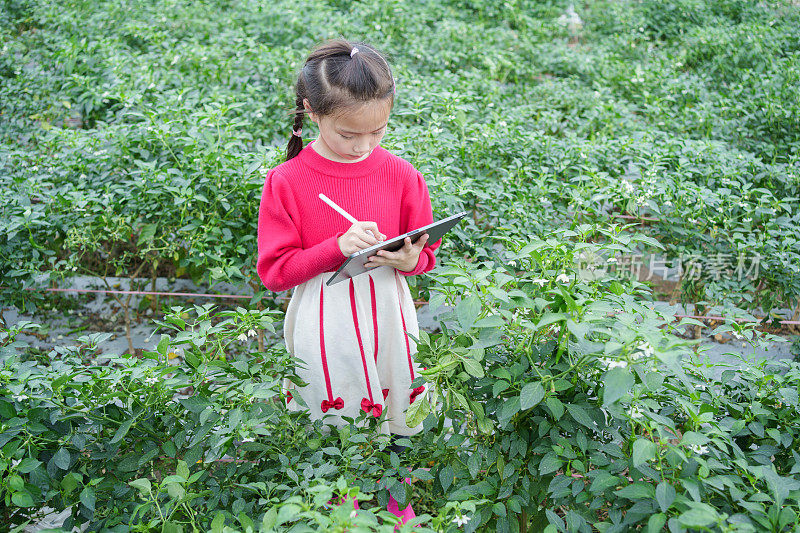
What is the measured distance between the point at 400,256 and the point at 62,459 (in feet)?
3.20

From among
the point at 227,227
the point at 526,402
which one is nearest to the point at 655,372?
the point at 526,402

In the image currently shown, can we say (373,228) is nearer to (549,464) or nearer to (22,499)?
(549,464)

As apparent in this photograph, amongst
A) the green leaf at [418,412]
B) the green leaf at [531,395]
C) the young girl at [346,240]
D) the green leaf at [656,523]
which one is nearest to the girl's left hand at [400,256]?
the young girl at [346,240]

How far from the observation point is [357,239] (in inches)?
67.5

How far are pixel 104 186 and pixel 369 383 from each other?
5.66 feet

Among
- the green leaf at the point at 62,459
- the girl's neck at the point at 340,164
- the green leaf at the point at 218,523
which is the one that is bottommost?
the green leaf at the point at 62,459

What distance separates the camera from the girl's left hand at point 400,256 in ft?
5.72

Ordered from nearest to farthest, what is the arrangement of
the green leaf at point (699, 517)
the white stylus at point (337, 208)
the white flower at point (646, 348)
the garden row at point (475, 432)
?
the green leaf at point (699, 517), the white flower at point (646, 348), the garden row at point (475, 432), the white stylus at point (337, 208)

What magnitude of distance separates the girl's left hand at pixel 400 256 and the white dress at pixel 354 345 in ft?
0.49

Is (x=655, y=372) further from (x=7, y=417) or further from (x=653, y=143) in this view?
(x=653, y=143)

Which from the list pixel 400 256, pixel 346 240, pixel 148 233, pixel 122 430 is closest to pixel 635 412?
pixel 400 256

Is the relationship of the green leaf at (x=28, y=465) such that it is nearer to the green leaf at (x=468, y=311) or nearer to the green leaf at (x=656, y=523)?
the green leaf at (x=468, y=311)

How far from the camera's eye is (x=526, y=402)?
58.1 inches

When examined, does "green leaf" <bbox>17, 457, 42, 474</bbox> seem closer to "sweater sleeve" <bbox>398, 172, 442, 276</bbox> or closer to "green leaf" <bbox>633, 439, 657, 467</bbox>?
"sweater sleeve" <bbox>398, 172, 442, 276</bbox>
